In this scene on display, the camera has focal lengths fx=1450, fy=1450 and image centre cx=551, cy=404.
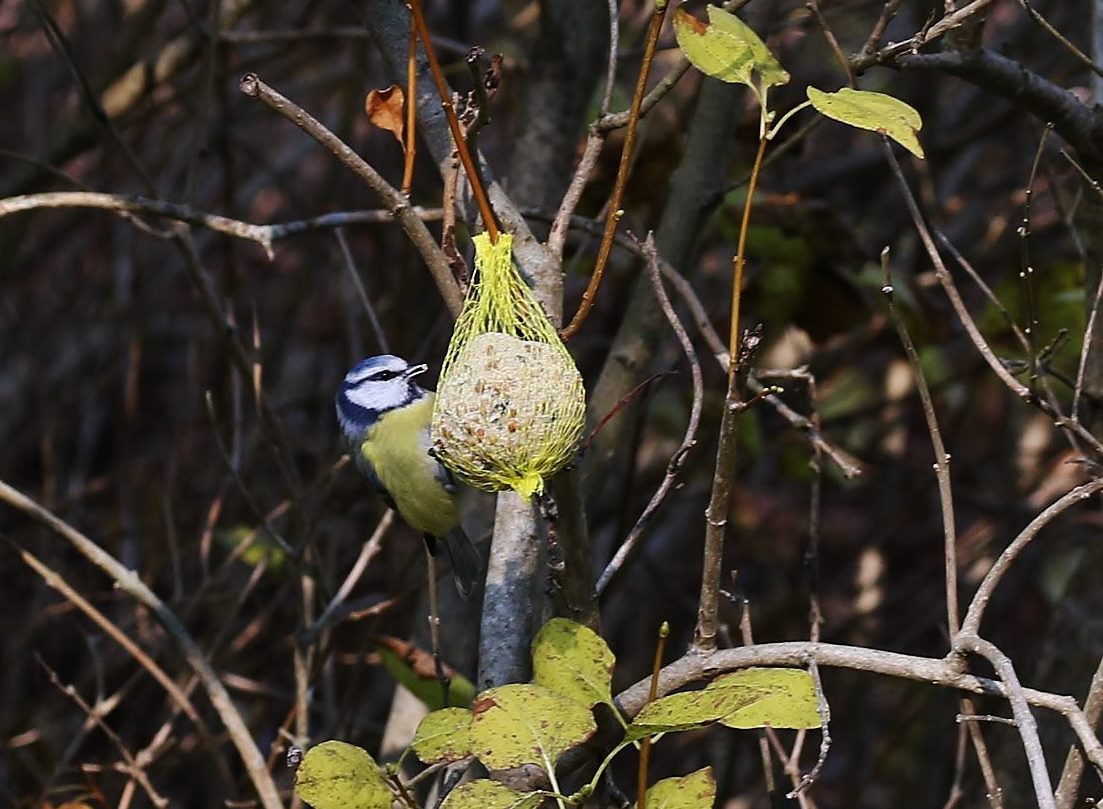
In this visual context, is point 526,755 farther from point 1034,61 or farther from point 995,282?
point 1034,61

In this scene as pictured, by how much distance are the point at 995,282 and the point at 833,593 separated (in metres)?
1.75

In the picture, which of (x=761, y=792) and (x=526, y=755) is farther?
(x=761, y=792)

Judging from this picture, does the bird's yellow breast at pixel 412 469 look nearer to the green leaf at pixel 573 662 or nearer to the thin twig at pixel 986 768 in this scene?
the green leaf at pixel 573 662

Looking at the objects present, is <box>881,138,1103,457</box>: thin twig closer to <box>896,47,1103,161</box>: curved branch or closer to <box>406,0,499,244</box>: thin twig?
<box>896,47,1103,161</box>: curved branch

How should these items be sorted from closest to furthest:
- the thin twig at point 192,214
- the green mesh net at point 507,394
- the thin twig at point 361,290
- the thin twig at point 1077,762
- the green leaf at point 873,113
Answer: the green leaf at point 873,113 < the thin twig at point 1077,762 < the green mesh net at point 507,394 < the thin twig at point 192,214 < the thin twig at point 361,290

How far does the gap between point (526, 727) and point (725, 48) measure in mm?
845

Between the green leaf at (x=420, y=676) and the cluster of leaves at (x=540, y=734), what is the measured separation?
0.88 metres

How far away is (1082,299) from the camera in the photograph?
327 cm

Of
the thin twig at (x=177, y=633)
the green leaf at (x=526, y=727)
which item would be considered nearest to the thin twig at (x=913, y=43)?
the green leaf at (x=526, y=727)

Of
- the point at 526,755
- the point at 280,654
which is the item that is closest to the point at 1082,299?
the point at 526,755

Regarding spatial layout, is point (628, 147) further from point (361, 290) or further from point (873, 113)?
point (361, 290)

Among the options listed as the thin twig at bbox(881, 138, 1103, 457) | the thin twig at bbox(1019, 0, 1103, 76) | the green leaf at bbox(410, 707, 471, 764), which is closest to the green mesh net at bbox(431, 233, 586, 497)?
the green leaf at bbox(410, 707, 471, 764)

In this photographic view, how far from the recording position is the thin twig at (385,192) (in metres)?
1.95

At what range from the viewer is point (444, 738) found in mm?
1851
